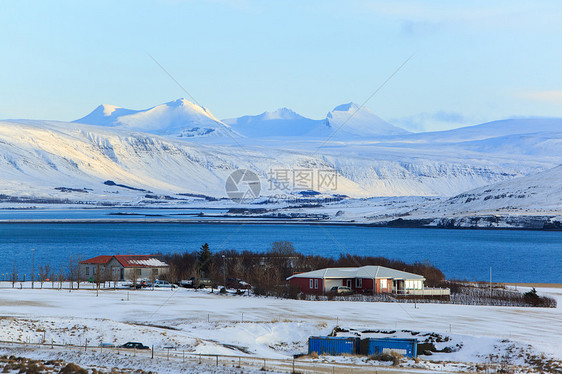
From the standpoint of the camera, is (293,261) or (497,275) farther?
(497,275)

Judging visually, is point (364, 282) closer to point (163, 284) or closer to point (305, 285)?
point (305, 285)

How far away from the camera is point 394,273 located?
67438 millimetres

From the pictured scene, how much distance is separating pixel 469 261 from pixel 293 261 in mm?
42602

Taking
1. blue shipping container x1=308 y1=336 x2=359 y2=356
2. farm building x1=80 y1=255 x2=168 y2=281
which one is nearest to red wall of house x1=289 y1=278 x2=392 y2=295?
farm building x1=80 y1=255 x2=168 y2=281

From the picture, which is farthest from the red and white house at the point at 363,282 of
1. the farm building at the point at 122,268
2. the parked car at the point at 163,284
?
the farm building at the point at 122,268

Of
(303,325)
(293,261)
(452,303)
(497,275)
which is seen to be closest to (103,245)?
(293,261)

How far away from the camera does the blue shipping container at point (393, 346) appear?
129 feet

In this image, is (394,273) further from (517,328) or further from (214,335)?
(214,335)

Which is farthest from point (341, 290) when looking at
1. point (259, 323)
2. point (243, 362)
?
point (243, 362)

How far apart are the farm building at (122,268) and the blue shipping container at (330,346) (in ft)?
125

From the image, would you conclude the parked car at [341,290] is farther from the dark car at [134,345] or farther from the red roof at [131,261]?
the dark car at [134,345]

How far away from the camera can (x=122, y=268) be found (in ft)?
253

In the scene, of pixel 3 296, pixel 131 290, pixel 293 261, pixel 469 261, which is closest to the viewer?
pixel 3 296

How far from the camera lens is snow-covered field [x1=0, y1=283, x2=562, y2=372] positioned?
129 feet
